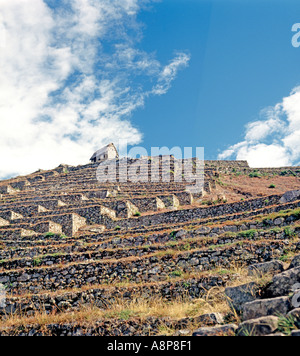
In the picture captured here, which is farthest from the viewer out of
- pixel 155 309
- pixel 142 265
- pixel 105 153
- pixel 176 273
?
pixel 105 153

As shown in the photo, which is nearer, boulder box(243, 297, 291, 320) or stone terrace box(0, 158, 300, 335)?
boulder box(243, 297, 291, 320)

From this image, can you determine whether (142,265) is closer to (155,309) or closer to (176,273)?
(176,273)

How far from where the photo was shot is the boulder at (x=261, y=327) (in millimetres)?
4070

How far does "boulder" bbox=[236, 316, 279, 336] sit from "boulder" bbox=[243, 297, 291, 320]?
405 millimetres

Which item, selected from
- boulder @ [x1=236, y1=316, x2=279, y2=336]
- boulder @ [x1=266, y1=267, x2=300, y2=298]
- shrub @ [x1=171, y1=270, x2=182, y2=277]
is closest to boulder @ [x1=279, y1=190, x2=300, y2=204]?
shrub @ [x1=171, y1=270, x2=182, y2=277]

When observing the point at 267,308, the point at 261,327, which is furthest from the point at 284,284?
the point at 261,327

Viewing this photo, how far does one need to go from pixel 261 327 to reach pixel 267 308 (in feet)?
2.10

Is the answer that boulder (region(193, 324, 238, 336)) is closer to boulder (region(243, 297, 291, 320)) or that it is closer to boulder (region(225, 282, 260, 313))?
boulder (region(243, 297, 291, 320))

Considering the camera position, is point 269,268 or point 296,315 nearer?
point 296,315

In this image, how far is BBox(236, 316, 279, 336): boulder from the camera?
160 inches

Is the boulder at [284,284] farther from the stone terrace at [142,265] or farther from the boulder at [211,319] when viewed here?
the stone terrace at [142,265]

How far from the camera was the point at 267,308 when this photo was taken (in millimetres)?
4688
